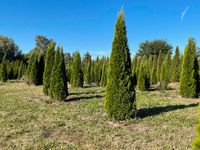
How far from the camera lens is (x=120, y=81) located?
1065 cm

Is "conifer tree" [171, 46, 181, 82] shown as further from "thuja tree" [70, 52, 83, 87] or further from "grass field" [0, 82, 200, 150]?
"grass field" [0, 82, 200, 150]

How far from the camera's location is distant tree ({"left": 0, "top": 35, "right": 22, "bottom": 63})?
58.6m

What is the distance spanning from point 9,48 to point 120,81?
5342 cm

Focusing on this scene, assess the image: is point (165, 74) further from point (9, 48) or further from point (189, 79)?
point (9, 48)

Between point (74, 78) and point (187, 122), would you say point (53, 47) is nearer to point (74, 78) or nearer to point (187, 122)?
point (74, 78)

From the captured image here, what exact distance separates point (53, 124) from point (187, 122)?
475 cm

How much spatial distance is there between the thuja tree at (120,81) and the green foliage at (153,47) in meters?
61.0

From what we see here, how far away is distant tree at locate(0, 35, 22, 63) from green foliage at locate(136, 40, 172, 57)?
101 feet

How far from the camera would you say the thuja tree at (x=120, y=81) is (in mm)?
10414

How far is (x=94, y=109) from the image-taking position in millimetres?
12648

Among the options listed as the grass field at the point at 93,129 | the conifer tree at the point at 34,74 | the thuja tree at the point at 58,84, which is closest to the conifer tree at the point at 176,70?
the conifer tree at the point at 34,74

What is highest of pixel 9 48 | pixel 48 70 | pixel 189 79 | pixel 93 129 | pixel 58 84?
pixel 9 48

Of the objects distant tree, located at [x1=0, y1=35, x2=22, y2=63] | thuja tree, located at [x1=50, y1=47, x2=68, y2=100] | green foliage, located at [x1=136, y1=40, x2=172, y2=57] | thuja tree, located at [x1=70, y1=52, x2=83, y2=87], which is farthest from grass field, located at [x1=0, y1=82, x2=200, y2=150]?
green foliage, located at [x1=136, y1=40, x2=172, y2=57]

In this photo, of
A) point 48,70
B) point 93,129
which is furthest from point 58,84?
point 93,129
